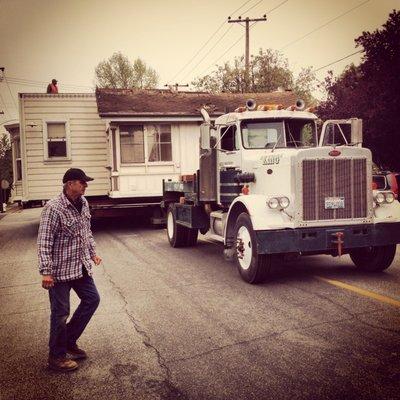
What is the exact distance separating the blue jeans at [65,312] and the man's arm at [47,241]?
0.20 m

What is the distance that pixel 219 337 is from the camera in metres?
5.04

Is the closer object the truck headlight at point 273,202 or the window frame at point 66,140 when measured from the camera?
the truck headlight at point 273,202

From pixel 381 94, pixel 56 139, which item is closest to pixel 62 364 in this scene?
pixel 56 139

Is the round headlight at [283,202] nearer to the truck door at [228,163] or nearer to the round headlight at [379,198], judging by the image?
the round headlight at [379,198]

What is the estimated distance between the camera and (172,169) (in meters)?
16.8

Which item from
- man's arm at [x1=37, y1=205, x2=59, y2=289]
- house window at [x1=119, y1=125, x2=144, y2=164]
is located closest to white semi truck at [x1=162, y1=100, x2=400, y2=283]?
man's arm at [x1=37, y1=205, x2=59, y2=289]

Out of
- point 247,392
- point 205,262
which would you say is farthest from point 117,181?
point 247,392

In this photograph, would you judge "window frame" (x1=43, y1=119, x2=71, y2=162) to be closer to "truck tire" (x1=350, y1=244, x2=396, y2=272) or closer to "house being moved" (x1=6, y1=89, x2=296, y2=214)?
"house being moved" (x1=6, y1=89, x2=296, y2=214)

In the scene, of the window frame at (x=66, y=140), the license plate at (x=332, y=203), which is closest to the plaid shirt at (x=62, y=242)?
the license plate at (x=332, y=203)

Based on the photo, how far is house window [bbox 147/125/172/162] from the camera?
54.3ft

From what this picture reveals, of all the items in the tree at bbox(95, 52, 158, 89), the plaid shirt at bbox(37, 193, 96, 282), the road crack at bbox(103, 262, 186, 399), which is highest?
the tree at bbox(95, 52, 158, 89)

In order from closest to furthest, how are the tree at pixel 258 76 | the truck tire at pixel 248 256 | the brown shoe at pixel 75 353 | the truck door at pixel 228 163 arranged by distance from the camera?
1. the brown shoe at pixel 75 353
2. the truck tire at pixel 248 256
3. the truck door at pixel 228 163
4. the tree at pixel 258 76

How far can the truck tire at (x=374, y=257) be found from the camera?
7.55 metres

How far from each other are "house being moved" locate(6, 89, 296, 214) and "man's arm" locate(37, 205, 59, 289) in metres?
11.3
